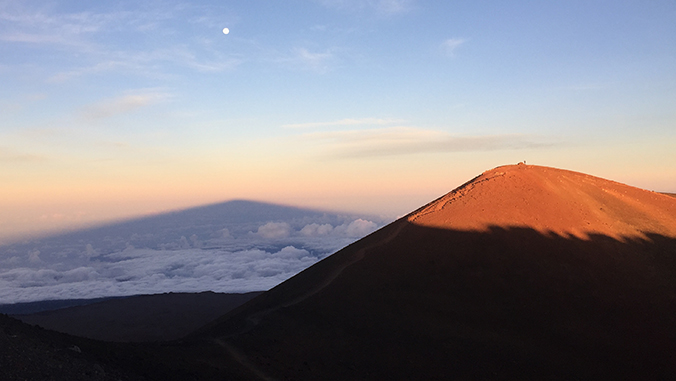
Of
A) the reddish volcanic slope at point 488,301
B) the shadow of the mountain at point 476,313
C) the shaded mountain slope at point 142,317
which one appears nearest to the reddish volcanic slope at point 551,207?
the reddish volcanic slope at point 488,301

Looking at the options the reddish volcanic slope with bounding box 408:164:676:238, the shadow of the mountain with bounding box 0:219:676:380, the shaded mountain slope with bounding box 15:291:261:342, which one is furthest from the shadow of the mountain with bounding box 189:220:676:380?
the shaded mountain slope with bounding box 15:291:261:342

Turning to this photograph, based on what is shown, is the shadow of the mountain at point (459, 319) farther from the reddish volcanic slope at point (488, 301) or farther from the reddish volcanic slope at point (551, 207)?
the reddish volcanic slope at point (551, 207)

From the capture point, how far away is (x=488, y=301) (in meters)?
31.9

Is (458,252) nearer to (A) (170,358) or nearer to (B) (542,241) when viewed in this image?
(B) (542,241)

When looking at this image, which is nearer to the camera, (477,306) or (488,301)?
(477,306)

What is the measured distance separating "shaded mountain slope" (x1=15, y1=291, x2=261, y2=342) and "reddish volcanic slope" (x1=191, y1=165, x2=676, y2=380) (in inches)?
1296

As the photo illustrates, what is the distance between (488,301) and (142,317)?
65441 millimetres

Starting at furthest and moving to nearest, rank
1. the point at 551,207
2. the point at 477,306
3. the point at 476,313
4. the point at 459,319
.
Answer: the point at 551,207, the point at 477,306, the point at 476,313, the point at 459,319

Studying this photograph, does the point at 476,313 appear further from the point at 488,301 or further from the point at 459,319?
the point at 488,301

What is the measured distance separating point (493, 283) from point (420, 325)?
25.2ft

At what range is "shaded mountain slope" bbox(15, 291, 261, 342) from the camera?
64.1 meters

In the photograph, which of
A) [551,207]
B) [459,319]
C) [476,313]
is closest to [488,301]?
[476,313]

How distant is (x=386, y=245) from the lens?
40.2 m

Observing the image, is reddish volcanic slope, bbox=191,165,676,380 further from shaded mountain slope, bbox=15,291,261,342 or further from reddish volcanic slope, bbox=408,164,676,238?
shaded mountain slope, bbox=15,291,261,342
